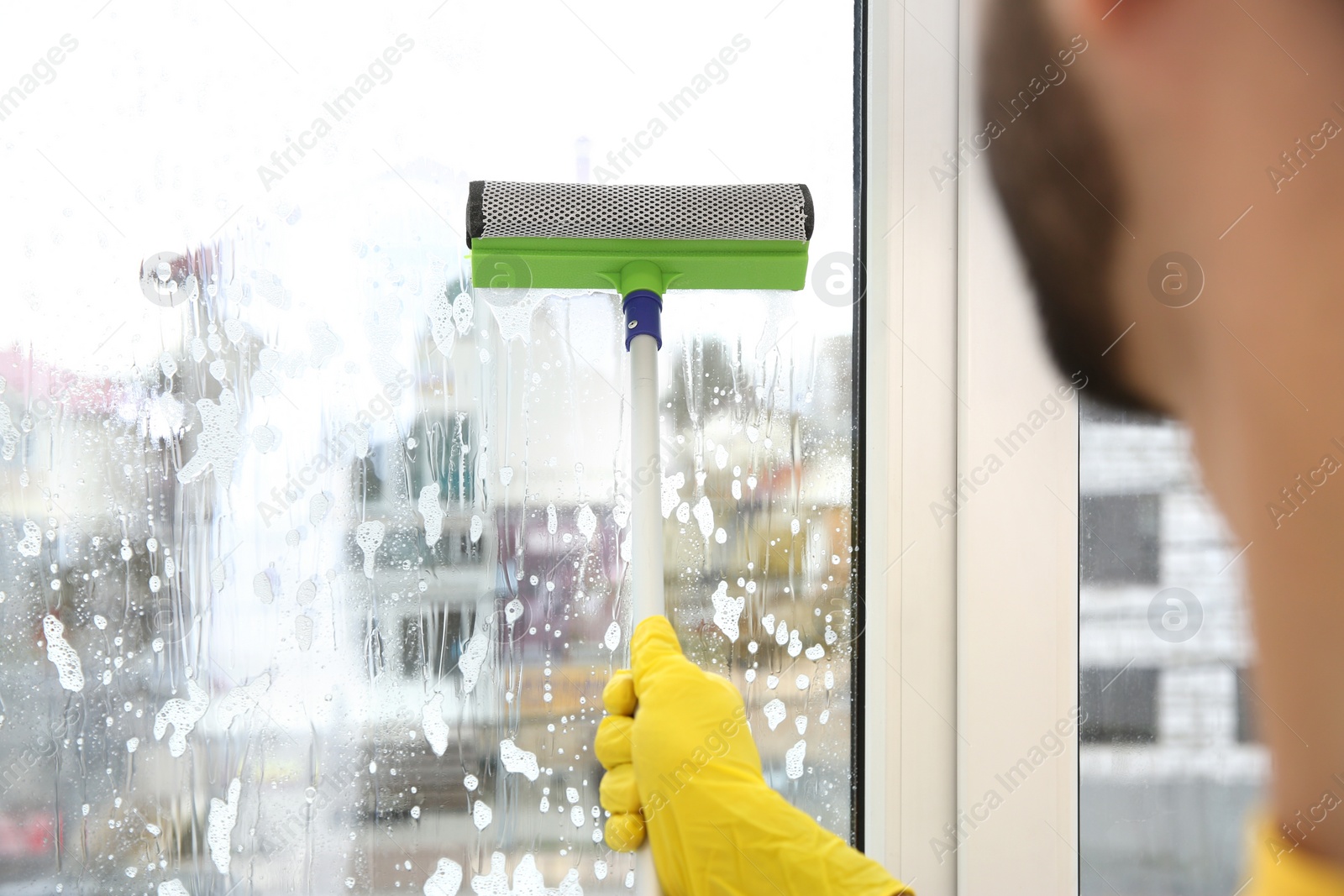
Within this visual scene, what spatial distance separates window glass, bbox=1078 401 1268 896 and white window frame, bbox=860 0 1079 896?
0.03 metres

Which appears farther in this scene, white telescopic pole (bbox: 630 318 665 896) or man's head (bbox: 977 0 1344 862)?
man's head (bbox: 977 0 1344 862)

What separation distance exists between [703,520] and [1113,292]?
0.48 m

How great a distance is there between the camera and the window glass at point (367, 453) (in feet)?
2.66

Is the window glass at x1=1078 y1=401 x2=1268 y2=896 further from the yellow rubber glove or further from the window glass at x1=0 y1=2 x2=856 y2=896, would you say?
the window glass at x1=0 y1=2 x2=856 y2=896

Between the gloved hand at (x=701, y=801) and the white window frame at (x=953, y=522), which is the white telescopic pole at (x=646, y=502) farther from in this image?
the white window frame at (x=953, y=522)

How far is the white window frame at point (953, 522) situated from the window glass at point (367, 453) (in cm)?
5

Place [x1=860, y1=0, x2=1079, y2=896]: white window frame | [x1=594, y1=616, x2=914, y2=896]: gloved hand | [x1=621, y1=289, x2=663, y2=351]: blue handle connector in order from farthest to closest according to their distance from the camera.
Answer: [x1=860, y1=0, x2=1079, y2=896]: white window frame < [x1=621, y1=289, x2=663, y2=351]: blue handle connector < [x1=594, y1=616, x2=914, y2=896]: gloved hand

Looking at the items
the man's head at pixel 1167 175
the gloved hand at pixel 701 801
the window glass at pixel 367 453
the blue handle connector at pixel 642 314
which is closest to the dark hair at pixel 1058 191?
the man's head at pixel 1167 175

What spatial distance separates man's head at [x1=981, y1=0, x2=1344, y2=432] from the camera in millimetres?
813

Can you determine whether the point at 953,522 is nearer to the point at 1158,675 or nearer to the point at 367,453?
the point at 1158,675

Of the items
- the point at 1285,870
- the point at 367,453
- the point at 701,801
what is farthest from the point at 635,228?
the point at 1285,870

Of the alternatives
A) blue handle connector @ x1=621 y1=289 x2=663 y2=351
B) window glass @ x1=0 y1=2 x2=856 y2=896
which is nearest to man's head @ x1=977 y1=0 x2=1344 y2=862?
window glass @ x1=0 y1=2 x2=856 y2=896

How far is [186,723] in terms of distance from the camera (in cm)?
81

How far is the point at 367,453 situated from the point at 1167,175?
0.86 metres
